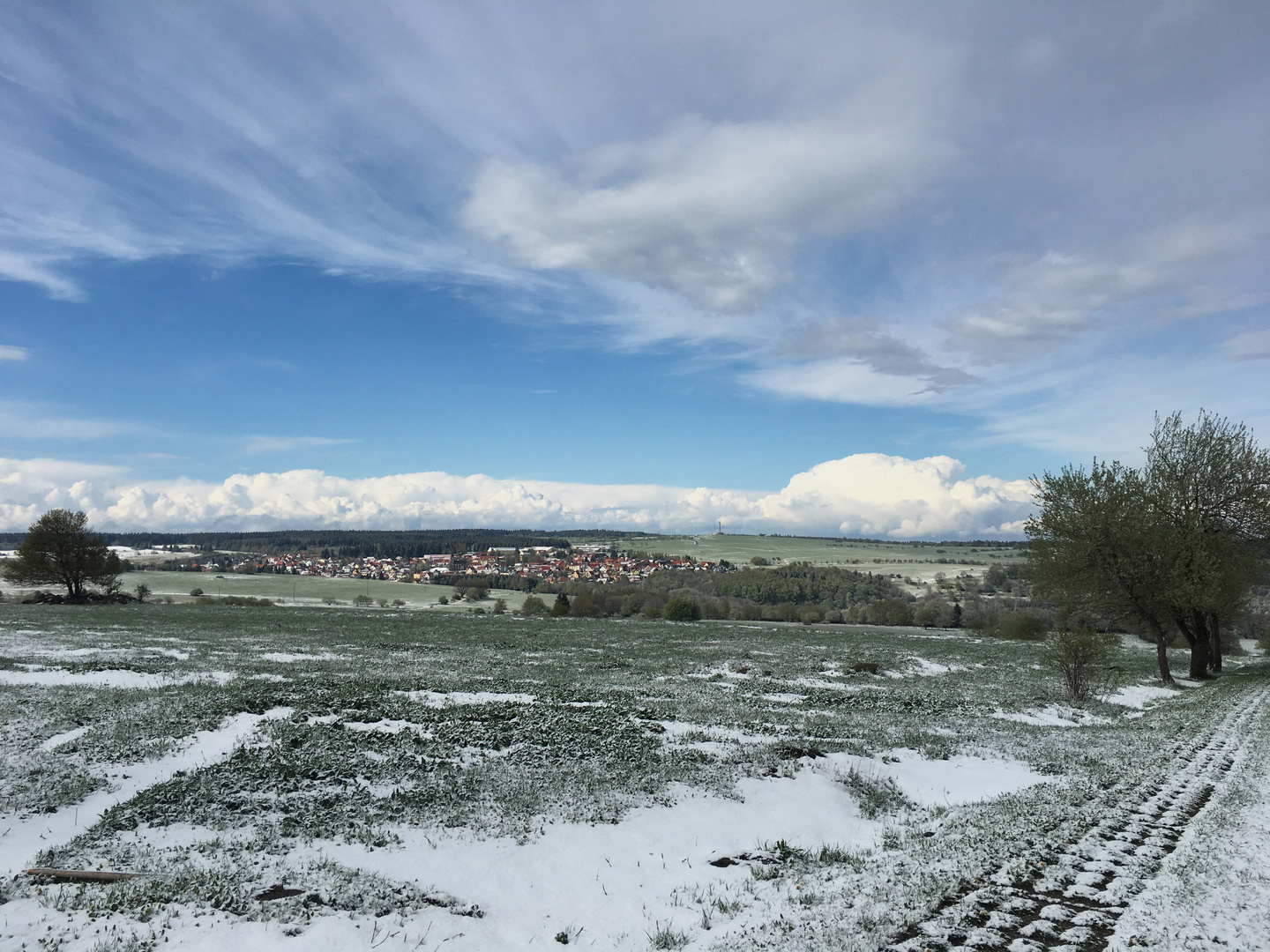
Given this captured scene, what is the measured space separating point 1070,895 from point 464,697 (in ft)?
48.2

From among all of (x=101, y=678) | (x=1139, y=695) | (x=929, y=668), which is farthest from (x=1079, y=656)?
(x=101, y=678)

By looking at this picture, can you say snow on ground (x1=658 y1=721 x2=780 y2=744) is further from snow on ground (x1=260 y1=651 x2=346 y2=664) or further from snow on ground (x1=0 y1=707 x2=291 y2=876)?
snow on ground (x1=260 y1=651 x2=346 y2=664)

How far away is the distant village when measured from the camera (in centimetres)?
15675

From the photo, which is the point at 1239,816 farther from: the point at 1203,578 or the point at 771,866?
the point at 1203,578

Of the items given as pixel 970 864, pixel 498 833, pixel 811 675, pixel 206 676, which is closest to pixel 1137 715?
pixel 811 675

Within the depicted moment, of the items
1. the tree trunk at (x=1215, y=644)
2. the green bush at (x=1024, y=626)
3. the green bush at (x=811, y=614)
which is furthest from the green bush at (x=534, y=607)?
the tree trunk at (x=1215, y=644)

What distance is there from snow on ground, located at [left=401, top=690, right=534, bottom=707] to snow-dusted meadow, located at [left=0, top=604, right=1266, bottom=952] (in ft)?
0.63

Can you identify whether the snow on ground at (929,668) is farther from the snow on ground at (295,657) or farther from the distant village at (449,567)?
the distant village at (449,567)

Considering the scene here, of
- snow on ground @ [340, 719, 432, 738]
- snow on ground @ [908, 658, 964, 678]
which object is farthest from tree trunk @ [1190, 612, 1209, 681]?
snow on ground @ [340, 719, 432, 738]

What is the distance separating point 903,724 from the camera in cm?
A: 1767

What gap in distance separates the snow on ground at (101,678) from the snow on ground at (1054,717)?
2422cm

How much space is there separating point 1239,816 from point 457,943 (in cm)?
1189

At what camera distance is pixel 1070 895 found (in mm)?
7191

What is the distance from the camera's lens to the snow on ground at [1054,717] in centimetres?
2019
